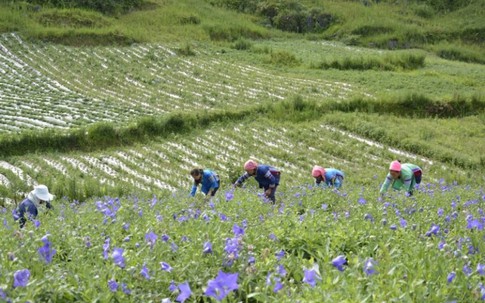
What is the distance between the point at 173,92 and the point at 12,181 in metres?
12.4

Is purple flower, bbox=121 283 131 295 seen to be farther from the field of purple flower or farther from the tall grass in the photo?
the tall grass

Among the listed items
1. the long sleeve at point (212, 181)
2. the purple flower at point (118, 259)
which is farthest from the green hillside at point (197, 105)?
the purple flower at point (118, 259)

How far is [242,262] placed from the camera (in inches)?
136

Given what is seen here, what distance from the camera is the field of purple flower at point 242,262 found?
2838 mm

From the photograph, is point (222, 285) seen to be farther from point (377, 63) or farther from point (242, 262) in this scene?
point (377, 63)

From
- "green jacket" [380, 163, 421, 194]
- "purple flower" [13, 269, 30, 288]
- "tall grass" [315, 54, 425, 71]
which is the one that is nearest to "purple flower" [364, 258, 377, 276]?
"purple flower" [13, 269, 30, 288]

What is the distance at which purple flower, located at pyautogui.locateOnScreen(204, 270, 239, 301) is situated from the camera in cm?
231

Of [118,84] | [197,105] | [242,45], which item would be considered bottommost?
[242,45]

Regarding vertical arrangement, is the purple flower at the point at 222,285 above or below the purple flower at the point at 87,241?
above

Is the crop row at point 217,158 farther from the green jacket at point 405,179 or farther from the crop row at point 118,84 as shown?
the green jacket at point 405,179

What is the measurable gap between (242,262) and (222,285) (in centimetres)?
114

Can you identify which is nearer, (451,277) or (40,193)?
(451,277)

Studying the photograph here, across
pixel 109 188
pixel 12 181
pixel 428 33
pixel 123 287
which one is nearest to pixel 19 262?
pixel 123 287

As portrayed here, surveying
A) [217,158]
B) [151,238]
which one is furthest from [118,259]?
[217,158]
